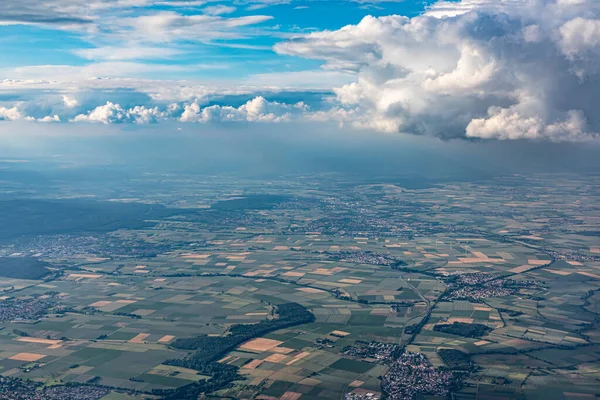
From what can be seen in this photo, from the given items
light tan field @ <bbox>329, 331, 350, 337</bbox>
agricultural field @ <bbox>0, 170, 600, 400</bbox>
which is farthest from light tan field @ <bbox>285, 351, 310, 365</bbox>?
light tan field @ <bbox>329, 331, 350, 337</bbox>

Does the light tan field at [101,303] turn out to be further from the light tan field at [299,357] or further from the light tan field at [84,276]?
the light tan field at [299,357]

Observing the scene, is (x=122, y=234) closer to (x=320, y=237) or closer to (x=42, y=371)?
(x=320, y=237)

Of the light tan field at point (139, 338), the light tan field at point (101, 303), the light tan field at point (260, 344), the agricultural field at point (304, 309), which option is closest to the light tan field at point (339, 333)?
the agricultural field at point (304, 309)

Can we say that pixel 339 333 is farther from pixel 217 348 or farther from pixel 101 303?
pixel 101 303

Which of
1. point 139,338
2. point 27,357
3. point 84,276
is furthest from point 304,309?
point 84,276

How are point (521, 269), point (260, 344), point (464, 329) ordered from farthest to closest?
point (521, 269), point (464, 329), point (260, 344)

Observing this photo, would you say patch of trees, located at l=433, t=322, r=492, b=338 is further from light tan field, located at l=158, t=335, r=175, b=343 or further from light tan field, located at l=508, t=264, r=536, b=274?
light tan field, located at l=508, t=264, r=536, b=274
